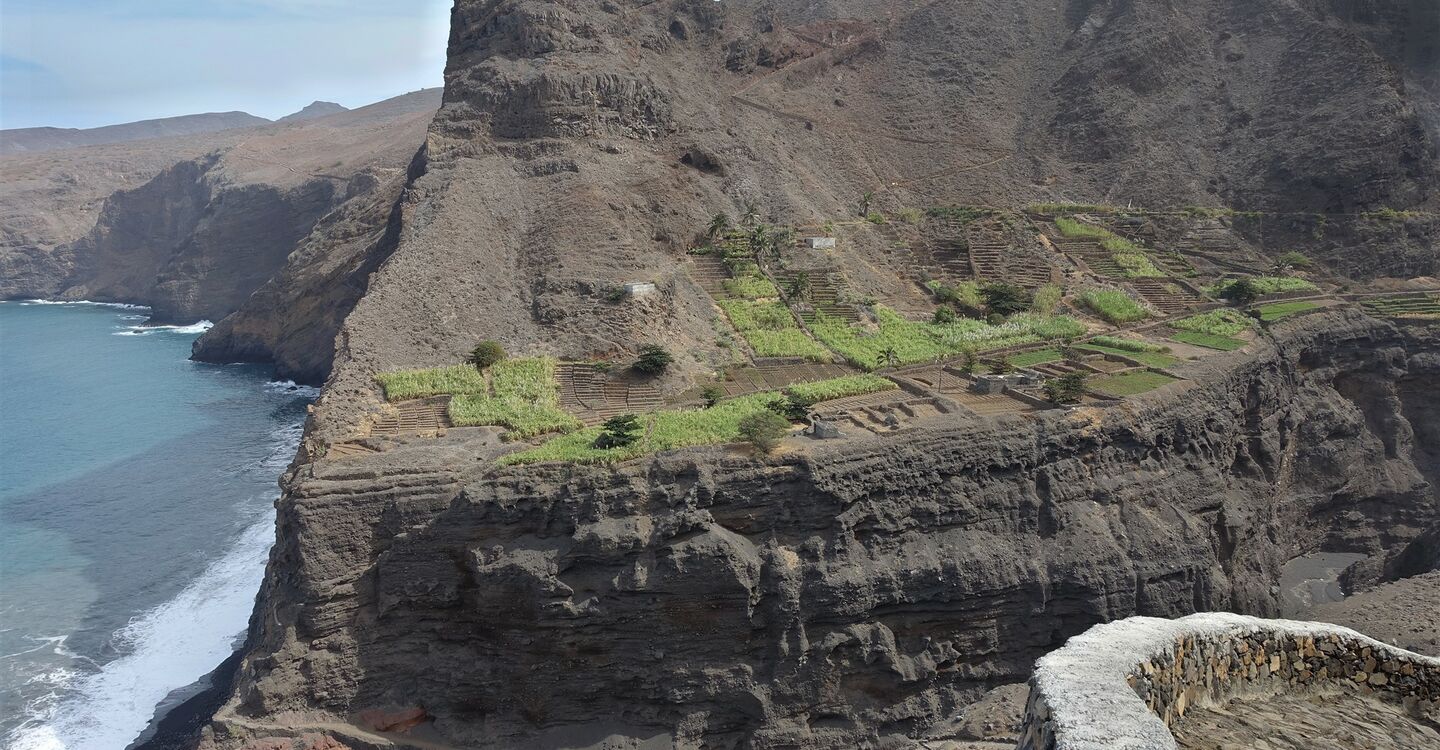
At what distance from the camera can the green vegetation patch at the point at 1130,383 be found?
97.9 feet

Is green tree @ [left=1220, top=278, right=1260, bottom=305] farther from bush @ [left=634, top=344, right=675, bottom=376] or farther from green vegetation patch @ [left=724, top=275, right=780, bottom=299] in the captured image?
bush @ [left=634, top=344, right=675, bottom=376]

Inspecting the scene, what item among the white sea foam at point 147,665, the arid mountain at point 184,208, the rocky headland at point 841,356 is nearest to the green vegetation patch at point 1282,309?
the rocky headland at point 841,356

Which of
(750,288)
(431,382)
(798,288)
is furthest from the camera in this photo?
(750,288)

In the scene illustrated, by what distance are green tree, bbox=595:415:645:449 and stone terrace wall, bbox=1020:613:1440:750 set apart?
16.3 meters

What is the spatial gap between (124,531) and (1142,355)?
43.0 metres

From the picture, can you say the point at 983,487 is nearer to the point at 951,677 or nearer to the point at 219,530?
the point at 951,677

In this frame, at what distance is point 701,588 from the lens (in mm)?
22812

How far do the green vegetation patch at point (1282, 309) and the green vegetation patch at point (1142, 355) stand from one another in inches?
307

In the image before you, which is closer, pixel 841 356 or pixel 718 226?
pixel 841 356

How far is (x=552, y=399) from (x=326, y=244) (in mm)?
38419

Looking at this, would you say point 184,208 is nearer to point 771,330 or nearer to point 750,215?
point 750,215

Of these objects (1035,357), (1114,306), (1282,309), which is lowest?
(1035,357)

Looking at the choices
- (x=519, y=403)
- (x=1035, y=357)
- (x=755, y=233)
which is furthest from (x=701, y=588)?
(x=755, y=233)

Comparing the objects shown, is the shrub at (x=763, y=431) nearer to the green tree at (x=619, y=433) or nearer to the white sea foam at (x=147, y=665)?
the green tree at (x=619, y=433)
